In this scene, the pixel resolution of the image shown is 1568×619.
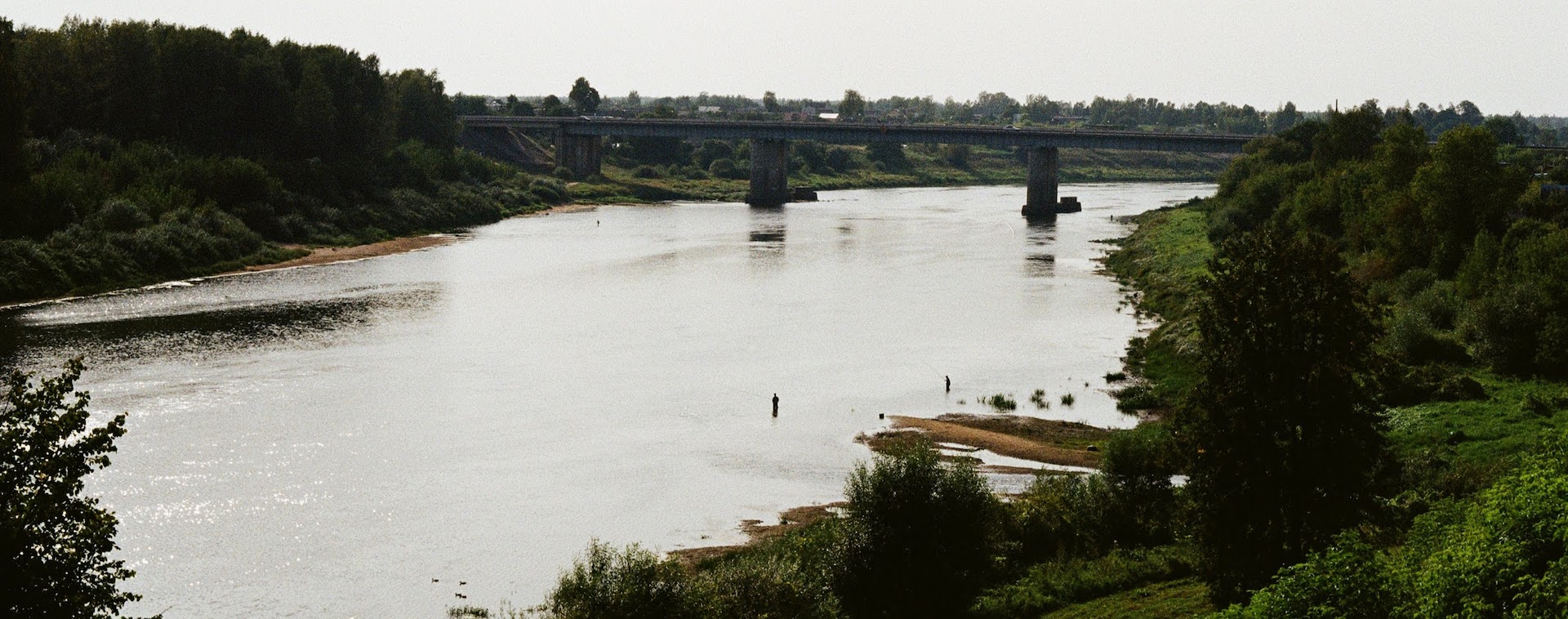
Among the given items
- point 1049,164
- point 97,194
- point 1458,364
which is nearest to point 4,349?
point 97,194

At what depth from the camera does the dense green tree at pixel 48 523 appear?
22984 millimetres

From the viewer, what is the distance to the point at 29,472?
24000 mm

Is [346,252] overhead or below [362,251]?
overhead

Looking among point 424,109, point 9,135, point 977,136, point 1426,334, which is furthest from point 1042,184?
point 1426,334

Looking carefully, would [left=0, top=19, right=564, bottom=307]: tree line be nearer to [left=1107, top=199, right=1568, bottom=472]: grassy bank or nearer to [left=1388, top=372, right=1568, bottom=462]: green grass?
[left=1107, top=199, right=1568, bottom=472]: grassy bank

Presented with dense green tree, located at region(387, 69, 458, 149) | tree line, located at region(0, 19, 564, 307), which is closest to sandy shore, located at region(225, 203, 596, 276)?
tree line, located at region(0, 19, 564, 307)

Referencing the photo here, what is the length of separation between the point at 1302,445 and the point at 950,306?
57.9 metres

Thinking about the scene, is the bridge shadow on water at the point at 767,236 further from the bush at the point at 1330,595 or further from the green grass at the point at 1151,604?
the bush at the point at 1330,595

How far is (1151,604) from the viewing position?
32.9 m

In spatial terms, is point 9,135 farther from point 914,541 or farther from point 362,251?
point 914,541

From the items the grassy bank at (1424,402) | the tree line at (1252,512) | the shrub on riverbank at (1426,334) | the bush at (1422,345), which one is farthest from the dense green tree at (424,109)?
the tree line at (1252,512)

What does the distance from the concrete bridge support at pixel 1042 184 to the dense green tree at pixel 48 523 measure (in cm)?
15044

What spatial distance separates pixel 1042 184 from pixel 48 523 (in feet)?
509

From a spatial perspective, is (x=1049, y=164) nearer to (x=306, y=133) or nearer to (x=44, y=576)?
(x=306, y=133)
